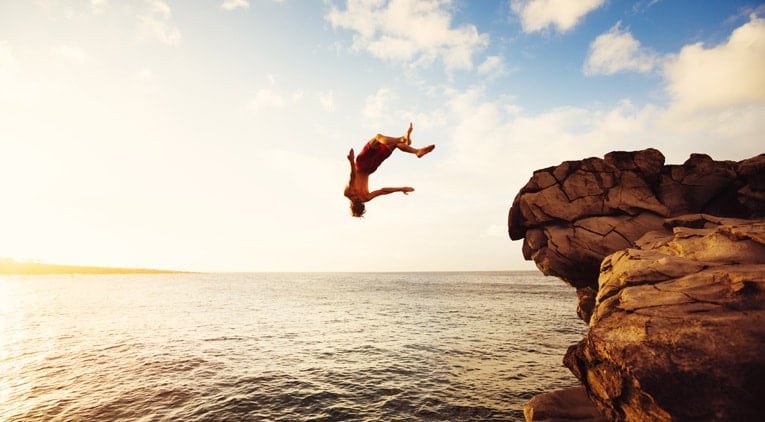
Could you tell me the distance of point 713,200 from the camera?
40.6ft

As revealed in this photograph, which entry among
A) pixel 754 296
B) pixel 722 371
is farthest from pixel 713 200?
pixel 722 371

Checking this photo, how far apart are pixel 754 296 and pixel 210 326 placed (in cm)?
3792

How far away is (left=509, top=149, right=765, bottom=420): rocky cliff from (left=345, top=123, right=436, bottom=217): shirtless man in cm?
615

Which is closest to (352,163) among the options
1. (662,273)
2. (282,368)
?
(662,273)

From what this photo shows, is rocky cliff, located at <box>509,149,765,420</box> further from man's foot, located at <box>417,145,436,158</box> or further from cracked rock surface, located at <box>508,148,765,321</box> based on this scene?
man's foot, located at <box>417,145,436,158</box>

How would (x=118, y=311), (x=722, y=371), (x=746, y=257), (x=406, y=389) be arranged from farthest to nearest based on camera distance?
(x=118, y=311)
(x=406, y=389)
(x=746, y=257)
(x=722, y=371)

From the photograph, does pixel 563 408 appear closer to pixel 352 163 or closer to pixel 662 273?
pixel 662 273

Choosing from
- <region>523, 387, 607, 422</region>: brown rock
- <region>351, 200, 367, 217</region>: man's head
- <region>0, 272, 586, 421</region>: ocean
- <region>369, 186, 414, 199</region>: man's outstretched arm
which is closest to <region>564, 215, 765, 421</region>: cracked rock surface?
<region>523, 387, 607, 422</region>: brown rock

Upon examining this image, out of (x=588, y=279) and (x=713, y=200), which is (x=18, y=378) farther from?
(x=713, y=200)

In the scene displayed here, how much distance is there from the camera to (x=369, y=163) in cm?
844

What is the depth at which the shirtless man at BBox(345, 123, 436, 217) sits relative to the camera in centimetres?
765

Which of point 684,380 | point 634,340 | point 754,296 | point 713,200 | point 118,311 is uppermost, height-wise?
point 713,200

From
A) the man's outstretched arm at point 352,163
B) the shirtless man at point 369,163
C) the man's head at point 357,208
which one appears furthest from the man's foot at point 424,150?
the man's head at point 357,208

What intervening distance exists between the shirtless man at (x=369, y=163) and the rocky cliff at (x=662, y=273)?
20.2ft
